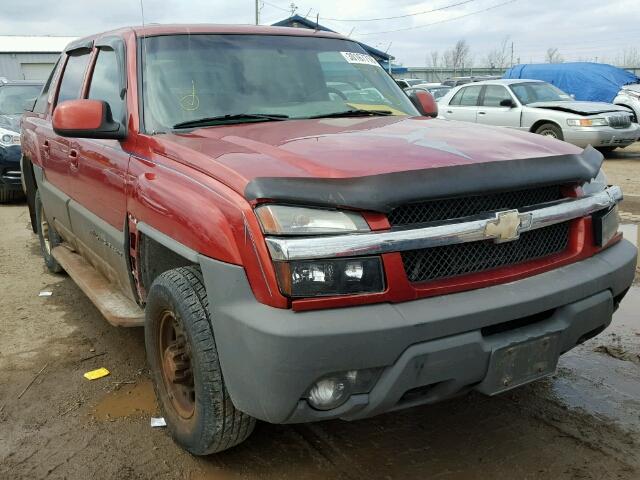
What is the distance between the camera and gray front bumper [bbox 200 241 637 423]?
204cm

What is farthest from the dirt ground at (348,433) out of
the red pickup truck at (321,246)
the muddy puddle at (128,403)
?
the red pickup truck at (321,246)

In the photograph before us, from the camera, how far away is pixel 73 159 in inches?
156

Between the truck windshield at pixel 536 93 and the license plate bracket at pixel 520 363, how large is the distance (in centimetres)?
1125

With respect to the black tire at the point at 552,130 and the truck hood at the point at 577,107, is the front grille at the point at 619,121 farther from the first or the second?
the black tire at the point at 552,130

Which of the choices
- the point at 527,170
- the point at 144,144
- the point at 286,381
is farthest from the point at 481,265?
the point at 144,144

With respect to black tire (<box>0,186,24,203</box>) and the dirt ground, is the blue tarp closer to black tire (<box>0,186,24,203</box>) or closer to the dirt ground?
black tire (<box>0,186,24,203</box>)

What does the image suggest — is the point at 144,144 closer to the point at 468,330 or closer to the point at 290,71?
the point at 290,71

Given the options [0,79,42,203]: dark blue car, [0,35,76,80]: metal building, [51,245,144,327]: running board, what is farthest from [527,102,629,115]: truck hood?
[0,35,76,80]: metal building

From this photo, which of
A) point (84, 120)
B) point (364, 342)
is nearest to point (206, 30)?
point (84, 120)

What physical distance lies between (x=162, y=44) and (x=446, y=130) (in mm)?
1593

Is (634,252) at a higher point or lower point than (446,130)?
lower

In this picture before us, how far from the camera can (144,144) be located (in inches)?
120

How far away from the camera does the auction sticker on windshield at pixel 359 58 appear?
399cm

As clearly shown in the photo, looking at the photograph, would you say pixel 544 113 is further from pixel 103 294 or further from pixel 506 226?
pixel 506 226
